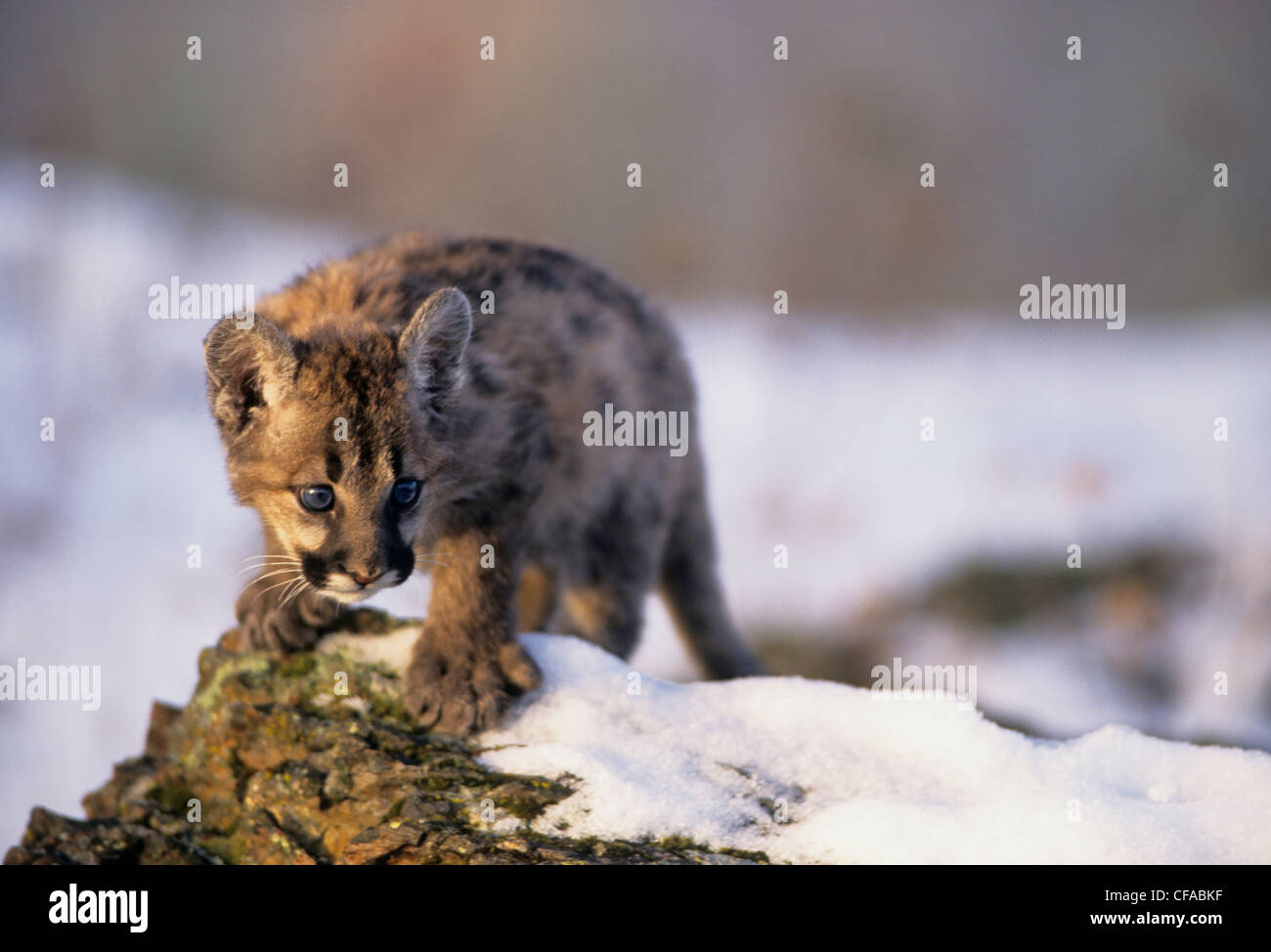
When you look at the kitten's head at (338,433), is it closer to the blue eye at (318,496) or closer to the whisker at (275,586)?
the blue eye at (318,496)

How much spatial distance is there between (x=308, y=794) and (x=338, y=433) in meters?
1.19

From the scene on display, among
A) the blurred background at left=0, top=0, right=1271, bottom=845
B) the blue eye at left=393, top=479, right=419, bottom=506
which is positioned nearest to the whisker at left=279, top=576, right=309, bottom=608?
the blue eye at left=393, top=479, right=419, bottom=506

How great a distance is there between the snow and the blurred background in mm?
5002

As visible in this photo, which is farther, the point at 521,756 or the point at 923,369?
the point at 923,369

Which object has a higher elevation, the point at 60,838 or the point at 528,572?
the point at 528,572

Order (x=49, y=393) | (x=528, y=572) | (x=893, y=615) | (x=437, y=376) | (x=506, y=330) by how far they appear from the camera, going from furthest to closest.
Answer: (x=49, y=393), (x=893, y=615), (x=528, y=572), (x=506, y=330), (x=437, y=376)

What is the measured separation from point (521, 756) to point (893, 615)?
20.0 ft

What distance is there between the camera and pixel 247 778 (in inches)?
165

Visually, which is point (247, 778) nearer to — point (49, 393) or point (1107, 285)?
point (49, 393)

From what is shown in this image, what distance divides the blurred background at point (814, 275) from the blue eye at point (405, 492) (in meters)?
5.45

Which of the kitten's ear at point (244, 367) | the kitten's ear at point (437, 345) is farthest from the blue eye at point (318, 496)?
the kitten's ear at point (437, 345)

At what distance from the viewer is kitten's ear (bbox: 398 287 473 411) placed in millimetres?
4129
